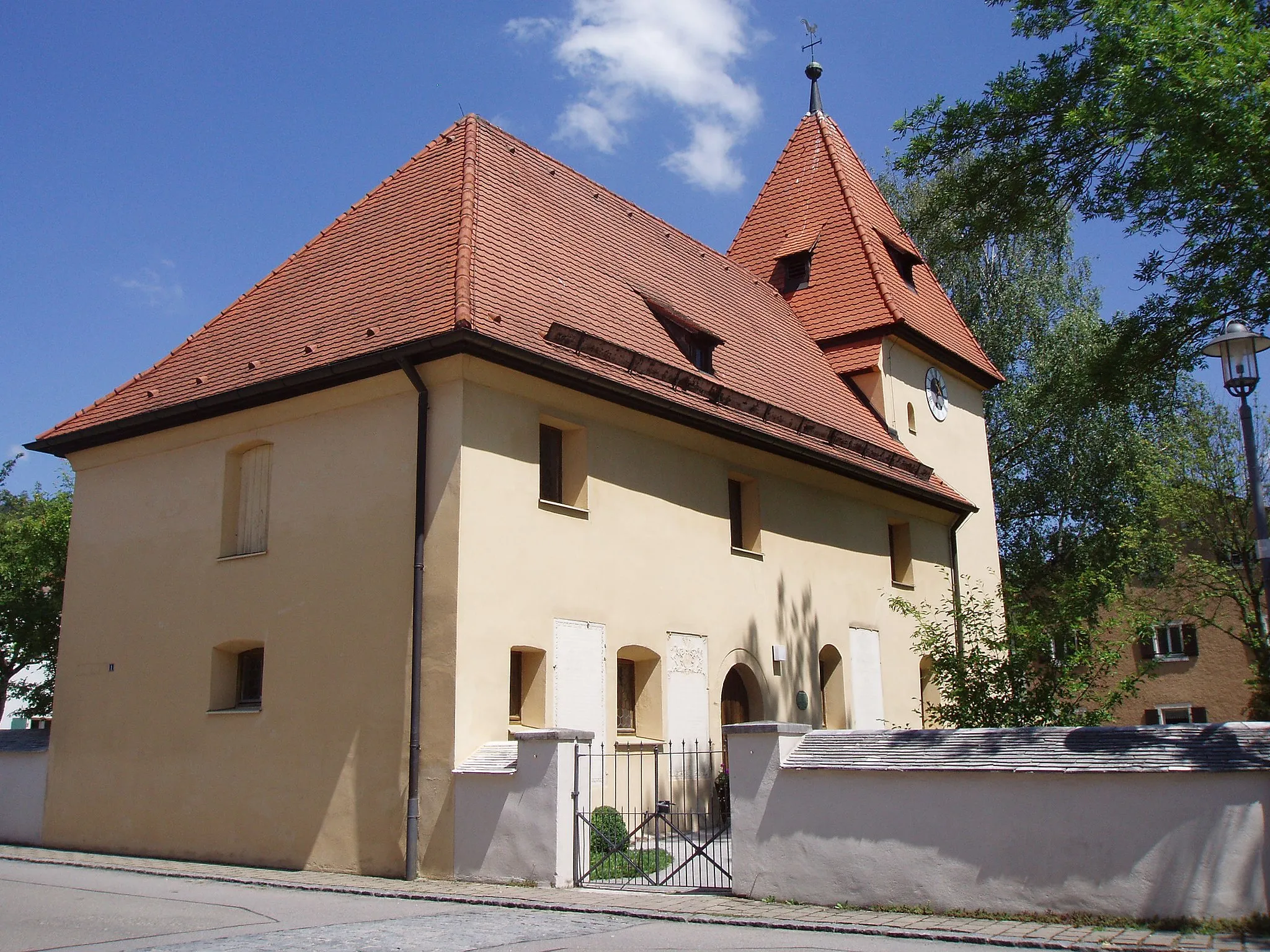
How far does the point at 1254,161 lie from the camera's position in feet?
34.1

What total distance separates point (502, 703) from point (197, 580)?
462 centimetres

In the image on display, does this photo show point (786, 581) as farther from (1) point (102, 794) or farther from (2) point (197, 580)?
(1) point (102, 794)

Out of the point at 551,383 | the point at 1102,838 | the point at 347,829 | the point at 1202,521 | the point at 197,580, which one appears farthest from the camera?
the point at 1202,521

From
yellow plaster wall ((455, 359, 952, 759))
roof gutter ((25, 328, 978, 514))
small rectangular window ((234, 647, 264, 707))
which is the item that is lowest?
small rectangular window ((234, 647, 264, 707))

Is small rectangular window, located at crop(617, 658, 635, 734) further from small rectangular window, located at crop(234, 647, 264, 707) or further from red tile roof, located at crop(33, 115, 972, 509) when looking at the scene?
small rectangular window, located at crop(234, 647, 264, 707)

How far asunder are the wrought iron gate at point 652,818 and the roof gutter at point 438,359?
160 inches

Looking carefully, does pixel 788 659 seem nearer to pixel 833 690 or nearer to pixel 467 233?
pixel 833 690

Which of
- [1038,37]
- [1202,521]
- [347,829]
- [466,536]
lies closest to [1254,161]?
[1038,37]

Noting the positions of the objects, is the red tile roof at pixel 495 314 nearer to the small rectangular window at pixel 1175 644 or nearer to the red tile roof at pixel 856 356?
the red tile roof at pixel 856 356

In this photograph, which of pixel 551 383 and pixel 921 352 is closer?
pixel 551 383

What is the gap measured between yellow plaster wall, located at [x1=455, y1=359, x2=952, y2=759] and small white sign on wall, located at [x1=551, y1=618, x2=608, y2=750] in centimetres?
13

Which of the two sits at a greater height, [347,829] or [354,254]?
[354,254]

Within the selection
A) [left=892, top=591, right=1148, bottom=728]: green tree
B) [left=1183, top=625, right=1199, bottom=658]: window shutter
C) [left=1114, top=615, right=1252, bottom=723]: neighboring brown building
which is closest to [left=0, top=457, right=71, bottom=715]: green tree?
[left=892, top=591, right=1148, bottom=728]: green tree

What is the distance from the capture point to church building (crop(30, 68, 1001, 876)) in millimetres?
12461
